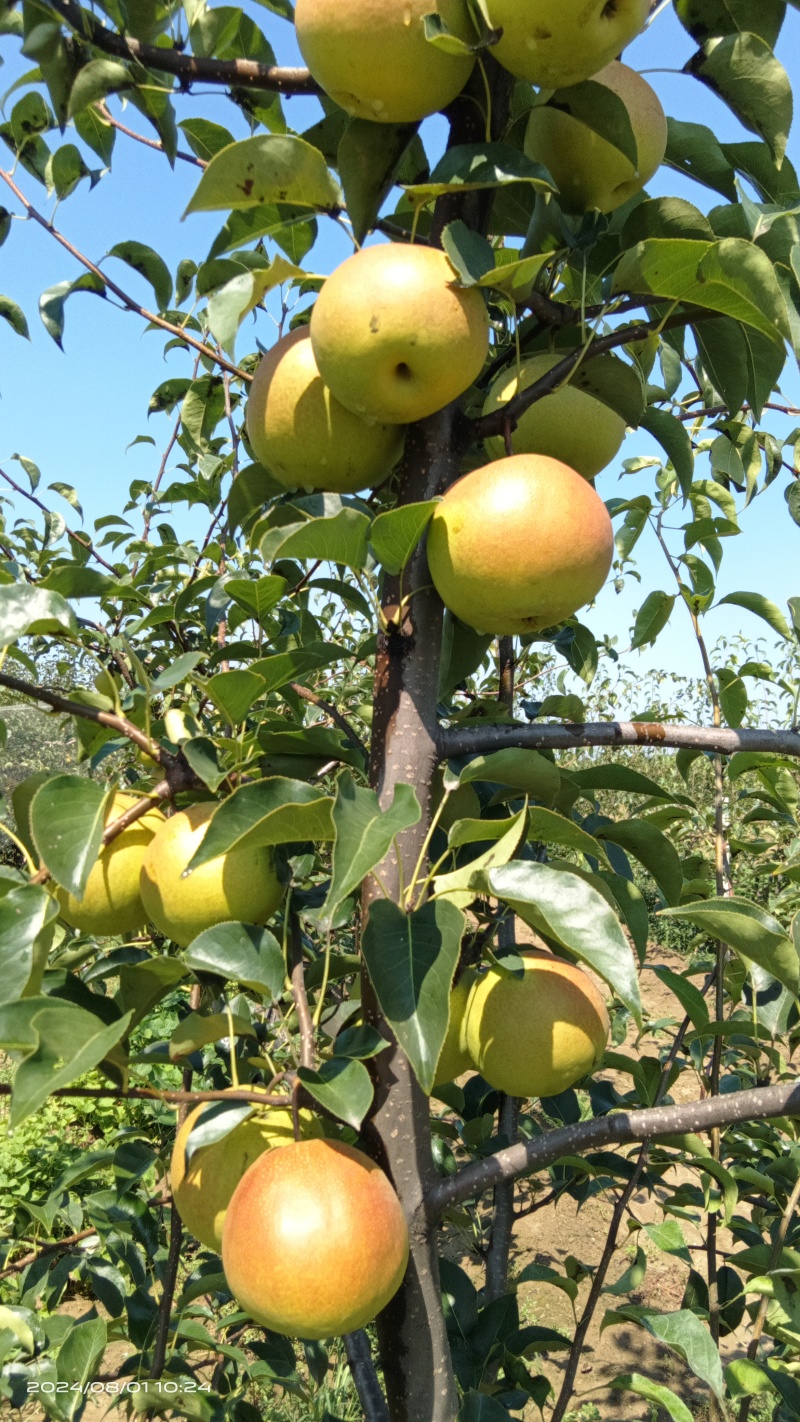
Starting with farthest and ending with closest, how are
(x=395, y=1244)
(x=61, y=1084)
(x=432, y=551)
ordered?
(x=432, y=551)
(x=395, y=1244)
(x=61, y=1084)

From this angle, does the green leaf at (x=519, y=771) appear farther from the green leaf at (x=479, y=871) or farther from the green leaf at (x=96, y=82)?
the green leaf at (x=96, y=82)

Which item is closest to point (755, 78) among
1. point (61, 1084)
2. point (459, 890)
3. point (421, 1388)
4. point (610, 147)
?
point (610, 147)

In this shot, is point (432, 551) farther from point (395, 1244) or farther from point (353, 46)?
point (395, 1244)

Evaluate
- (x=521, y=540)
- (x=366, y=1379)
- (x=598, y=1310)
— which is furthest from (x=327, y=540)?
(x=598, y=1310)

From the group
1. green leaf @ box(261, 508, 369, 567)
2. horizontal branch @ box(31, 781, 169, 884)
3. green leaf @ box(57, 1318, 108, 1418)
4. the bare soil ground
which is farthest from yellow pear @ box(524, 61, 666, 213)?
the bare soil ground

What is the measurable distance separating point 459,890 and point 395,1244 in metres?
0.31

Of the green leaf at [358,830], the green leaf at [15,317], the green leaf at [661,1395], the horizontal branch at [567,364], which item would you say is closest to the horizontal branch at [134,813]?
the green leaf at [358,830]

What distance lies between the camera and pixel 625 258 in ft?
2.80

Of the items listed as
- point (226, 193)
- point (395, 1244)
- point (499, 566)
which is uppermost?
point (226, 193)

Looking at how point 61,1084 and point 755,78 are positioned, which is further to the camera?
point 755,78

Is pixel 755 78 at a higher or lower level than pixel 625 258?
higher

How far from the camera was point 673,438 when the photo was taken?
3.85ft

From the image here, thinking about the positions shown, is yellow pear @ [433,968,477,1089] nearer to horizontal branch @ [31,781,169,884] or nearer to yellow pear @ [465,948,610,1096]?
yellow pear @ [465,948,610,1096]

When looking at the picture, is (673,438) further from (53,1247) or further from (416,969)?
(53,1247)
